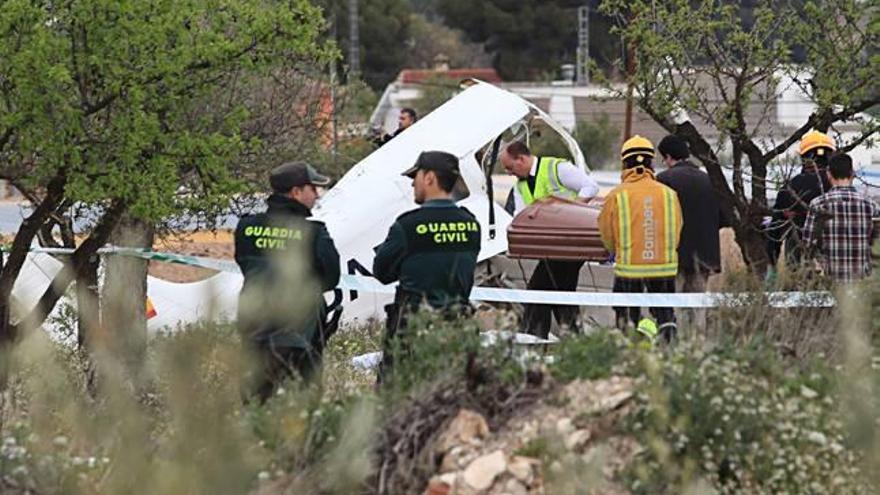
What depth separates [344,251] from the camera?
1472cm

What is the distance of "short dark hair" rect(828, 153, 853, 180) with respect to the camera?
10.8 m

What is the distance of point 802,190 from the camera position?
41.6 feet

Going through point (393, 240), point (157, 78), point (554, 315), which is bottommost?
point (554, 315)

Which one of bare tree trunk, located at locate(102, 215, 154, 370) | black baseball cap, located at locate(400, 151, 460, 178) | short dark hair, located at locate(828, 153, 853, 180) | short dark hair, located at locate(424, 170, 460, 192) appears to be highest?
black baseball cap, located at locate(400, 151, 460, 178)

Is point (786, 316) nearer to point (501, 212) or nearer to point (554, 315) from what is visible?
point (554, 315)

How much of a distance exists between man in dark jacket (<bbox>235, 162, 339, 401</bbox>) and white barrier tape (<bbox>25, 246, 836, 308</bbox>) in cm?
168

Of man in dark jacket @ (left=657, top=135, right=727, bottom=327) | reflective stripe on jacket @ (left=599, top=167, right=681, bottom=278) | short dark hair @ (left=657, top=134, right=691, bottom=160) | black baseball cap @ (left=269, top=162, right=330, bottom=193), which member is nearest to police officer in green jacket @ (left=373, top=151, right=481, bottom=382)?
black baseball cap @ (left=269, top=162, right=330, bottom=193)

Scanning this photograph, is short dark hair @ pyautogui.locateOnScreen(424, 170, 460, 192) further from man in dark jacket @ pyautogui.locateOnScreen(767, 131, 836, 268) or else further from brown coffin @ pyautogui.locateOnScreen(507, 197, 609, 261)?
man in dark jacket @ pyautogui.locateOnScreen(767, 131, 836, 268)

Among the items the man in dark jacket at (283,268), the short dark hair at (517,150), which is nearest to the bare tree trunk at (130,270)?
the short dark hair at (517,150)

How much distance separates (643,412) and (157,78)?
442 cm

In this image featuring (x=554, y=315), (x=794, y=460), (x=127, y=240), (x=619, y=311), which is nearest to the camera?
(x=794, y=460)

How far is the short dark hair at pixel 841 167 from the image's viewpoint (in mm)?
10758

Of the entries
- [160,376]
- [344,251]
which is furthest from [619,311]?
[160,376]

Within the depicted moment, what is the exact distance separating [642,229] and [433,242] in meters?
2.55
